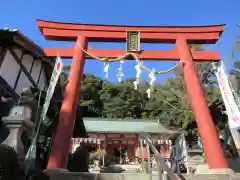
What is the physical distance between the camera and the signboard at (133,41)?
6.93 metres

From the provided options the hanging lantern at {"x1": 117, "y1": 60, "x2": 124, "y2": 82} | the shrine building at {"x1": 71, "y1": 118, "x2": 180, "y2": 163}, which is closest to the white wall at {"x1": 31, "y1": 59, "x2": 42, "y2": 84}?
the hanging lantern at {"x1": 117, "y1": 60, "x2": 124, "y2": 82}

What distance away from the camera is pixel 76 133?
27.0 feet

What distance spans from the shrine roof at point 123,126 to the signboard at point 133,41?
47.0 feet

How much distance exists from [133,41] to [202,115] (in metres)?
2.92

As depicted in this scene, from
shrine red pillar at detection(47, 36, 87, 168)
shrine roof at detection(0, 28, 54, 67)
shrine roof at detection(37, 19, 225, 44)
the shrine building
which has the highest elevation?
the shrine building

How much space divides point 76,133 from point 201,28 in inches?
210

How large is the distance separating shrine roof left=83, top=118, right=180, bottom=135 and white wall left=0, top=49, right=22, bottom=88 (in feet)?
49.1

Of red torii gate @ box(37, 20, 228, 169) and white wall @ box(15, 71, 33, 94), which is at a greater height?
red torii gate @ box(37, 20, 228, 169)

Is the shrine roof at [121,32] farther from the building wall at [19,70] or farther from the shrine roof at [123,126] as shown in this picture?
the shrine roof at [123,126]

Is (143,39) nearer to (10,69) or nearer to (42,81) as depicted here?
(42,81)

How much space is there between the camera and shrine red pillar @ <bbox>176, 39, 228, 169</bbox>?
505 cm

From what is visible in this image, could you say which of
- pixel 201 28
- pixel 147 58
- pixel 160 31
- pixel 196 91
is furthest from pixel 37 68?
pixel 201 28

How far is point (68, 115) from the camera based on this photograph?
5.42 metres

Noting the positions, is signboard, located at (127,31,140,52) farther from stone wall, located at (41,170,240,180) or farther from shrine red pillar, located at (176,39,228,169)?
stone wall, located at (41,170,240,180)
